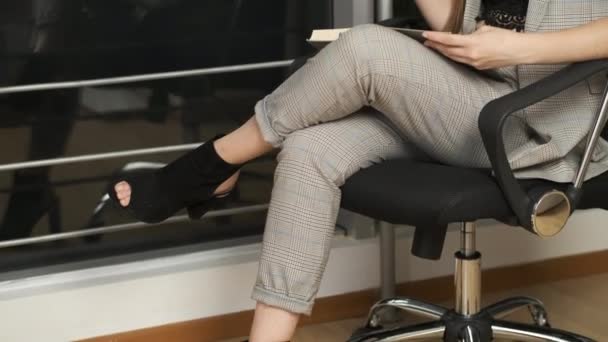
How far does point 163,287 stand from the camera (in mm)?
2254

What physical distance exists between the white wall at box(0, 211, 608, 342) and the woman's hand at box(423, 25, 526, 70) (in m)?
0.89

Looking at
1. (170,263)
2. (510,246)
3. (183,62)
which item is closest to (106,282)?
(170,263)

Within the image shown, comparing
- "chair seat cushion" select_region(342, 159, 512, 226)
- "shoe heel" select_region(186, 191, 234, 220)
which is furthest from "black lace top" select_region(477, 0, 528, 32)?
"shoe heel" select_region(186, 191, 234, 220)

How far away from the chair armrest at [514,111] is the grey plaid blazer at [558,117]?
60 millimetres

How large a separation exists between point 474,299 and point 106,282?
2.67ft

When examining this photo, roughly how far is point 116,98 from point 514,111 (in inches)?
43.3

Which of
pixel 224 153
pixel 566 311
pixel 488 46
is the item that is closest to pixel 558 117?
pixel 488 46

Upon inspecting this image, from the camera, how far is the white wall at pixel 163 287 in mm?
2164

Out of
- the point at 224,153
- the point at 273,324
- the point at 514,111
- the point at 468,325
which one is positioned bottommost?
the point at 468,325

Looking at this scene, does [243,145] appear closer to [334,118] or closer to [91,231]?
[334,118]

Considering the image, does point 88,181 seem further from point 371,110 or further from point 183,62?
point 371,110

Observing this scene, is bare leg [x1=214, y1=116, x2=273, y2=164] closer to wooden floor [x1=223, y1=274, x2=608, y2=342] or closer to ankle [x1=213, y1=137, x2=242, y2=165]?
ankle [x1=213, y1=137, x2=242, y2=165]

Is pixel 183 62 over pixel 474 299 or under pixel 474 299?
over

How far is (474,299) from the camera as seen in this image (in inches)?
76.0
